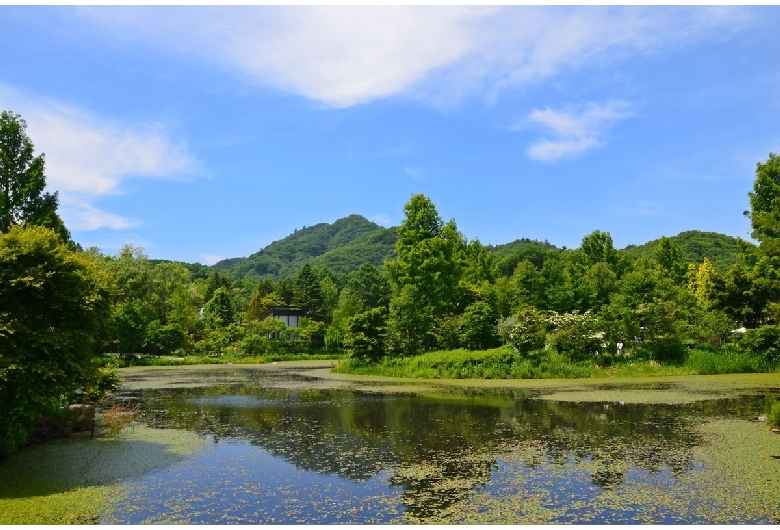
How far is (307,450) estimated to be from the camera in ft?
42.0

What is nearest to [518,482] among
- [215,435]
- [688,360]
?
[215,435]

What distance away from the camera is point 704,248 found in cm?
8650

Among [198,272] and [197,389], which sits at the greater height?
[198,272]

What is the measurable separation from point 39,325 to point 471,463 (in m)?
9.08

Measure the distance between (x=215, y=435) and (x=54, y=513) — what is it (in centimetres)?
675

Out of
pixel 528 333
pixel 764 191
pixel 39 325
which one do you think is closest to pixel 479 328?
pixel 528 333

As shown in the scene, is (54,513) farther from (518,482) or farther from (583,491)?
(583,491)

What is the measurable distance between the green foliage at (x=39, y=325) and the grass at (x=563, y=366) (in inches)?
848

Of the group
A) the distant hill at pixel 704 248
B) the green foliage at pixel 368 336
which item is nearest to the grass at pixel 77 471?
the green foliage at pixel 368 336

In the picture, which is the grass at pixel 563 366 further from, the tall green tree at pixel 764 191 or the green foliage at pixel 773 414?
the green foliage at pixel 773 414

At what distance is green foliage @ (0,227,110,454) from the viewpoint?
10.1 meters

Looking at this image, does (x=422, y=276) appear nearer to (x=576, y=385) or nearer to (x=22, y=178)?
(x=576, y=385)

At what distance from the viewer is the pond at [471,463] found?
8180mm

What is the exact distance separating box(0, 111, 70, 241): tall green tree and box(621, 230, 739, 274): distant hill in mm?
69880
